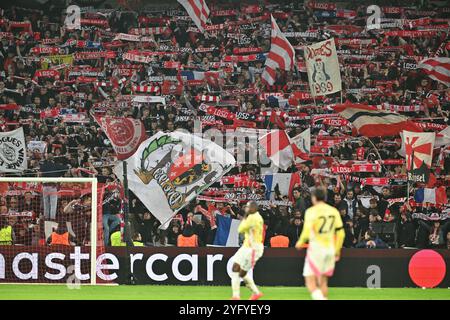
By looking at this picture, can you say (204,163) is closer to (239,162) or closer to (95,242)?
(239,162)

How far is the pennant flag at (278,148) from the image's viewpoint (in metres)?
28.0

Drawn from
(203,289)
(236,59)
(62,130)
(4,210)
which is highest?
(236,59)

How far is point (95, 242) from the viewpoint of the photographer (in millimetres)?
23266

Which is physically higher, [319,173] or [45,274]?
[319,173]

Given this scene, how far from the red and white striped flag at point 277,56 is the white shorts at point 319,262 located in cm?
1618

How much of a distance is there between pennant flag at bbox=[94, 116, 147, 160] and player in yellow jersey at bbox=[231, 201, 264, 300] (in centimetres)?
1051

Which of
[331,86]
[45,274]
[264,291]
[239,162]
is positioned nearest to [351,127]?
[331,86]

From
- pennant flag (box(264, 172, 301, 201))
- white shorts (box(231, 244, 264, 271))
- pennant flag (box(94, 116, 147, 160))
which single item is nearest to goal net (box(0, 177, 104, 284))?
pennant flag (box(94, 116, 147, 160))

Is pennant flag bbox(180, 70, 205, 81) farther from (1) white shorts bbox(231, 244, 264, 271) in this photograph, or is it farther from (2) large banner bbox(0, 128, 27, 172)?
(1) white shorts bbox(231, 244, 264, 271)

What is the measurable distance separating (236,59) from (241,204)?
21.7ft

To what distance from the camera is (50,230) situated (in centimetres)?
2489

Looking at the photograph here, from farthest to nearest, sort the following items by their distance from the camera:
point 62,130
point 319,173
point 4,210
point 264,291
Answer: point 62,130, point 319,173, point 4,210, point 264,291

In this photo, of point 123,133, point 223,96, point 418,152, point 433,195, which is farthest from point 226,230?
point 223,96

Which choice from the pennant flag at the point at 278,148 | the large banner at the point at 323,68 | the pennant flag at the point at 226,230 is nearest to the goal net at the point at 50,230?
the pennant flag at the point at 226,230
